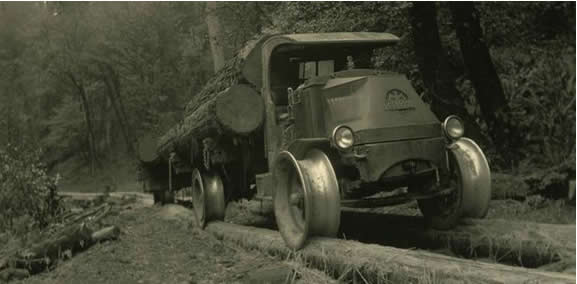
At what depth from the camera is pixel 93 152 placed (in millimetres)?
33625

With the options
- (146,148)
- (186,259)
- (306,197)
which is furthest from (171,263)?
(146,148)

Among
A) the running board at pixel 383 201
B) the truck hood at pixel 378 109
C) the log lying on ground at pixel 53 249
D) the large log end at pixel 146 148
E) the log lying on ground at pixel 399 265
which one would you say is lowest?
the log lying on ground at pixel 53 249

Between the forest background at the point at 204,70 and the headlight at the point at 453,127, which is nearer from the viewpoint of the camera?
the headlight at the point at 453,127

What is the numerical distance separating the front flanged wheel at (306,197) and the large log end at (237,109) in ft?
3.59

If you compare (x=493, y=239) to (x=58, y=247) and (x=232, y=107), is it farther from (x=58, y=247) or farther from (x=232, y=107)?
(x=58, y=247)

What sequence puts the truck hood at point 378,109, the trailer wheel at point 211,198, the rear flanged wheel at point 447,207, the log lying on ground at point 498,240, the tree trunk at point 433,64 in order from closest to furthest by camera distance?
the log lying on ground at point 498,240
the truck hood at point 378,109
the rear flanged wheel at point 447,207
the trailer wheel at point 211,198
the tree trunk at point 433,64

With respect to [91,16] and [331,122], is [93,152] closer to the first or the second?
[91,16]

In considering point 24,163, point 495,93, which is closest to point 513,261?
point 495,93

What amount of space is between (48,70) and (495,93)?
27.7m

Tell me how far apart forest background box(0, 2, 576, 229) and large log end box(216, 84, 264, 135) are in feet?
6.42

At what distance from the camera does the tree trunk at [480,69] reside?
30.2 feet

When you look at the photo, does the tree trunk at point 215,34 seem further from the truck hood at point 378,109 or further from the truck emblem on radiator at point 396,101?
the truck emblem on radiator at point 396,101

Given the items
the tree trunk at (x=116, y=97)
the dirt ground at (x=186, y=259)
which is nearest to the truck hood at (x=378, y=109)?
the dirt ground at (x=186, y=259)

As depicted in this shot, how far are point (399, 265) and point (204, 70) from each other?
2739 cm
